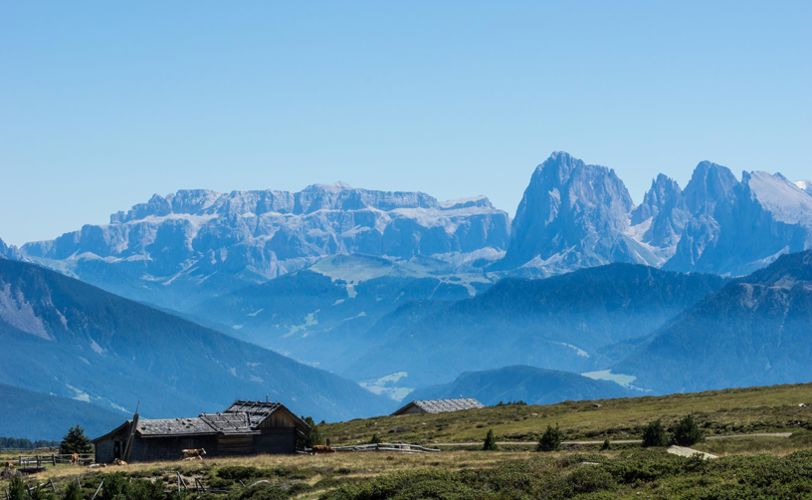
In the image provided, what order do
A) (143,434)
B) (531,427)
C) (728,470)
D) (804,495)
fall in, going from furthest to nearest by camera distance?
(531,427)
(143,434)
(728,470)
(804,495)

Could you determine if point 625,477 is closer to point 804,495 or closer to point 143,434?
point 804,495

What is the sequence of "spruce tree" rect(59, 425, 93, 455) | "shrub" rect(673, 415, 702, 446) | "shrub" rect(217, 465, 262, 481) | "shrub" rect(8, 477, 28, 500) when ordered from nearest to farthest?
"shrub" rect(8, 477, 28, 500) < "shrub" rect(217, 465, 262, 481) < "shrub" rect(673, 415, 702, 446) < "spruce tree" rect(59, 425, 93, 455)

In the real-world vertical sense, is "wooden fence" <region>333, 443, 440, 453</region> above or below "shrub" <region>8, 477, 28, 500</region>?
below

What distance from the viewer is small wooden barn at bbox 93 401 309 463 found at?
9088cm

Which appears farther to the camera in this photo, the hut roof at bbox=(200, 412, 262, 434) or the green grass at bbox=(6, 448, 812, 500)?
the hut roof at bbox=(200, 412, 262, 434)

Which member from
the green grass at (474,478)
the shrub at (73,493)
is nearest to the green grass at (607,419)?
the green grass at (474,478)

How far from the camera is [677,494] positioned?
151 ft

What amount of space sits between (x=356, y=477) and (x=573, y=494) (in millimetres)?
18266

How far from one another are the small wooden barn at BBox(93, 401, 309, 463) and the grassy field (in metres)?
5.98

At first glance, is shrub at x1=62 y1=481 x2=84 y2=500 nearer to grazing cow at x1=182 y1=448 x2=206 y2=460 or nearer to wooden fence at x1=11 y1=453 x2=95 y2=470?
grazing cow at x1=182 y1=448 x2=206 y2=460

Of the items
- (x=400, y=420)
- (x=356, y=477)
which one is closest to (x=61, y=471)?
(x=356, y=477)

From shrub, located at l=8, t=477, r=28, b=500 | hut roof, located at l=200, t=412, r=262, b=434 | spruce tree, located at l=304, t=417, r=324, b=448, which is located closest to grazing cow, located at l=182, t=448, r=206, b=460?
hut roof, located at l=200, t=412, r=262, b=434

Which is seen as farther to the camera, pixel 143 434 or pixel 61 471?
pixel 143 434

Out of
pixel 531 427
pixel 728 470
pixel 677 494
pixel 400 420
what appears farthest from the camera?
pixel 400 420
